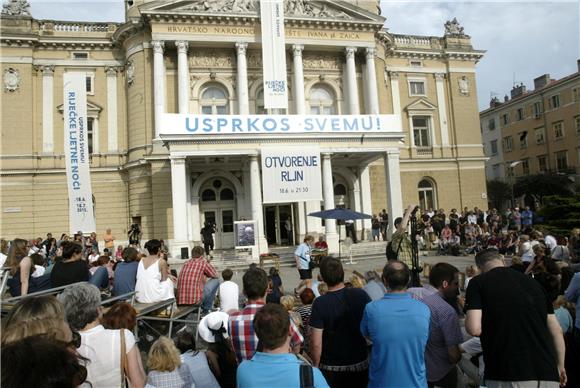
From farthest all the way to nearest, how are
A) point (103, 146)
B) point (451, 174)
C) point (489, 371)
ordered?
point (451, 174)
point (103, 146)
point (489, 371)

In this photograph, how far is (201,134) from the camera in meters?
19.8

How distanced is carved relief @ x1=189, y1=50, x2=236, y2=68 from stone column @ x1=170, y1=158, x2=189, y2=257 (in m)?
8.75

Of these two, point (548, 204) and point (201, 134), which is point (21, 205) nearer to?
point (201, 134)

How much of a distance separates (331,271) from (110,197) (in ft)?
81.8

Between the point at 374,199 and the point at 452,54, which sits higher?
the point at 452,54

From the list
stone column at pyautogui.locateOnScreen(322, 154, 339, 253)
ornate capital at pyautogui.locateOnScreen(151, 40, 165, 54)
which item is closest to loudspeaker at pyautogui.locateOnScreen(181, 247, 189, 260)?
stone column at pyautogui.locateOnScreen(322, 154, 339, 253)

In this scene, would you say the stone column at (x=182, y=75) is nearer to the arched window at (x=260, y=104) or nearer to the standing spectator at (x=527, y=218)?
the arched window at (x=260, y=104)

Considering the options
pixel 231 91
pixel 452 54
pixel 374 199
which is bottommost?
pixel 374 199

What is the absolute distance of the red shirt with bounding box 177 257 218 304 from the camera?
283 inches

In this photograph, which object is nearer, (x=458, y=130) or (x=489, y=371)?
(x=489, y=371)

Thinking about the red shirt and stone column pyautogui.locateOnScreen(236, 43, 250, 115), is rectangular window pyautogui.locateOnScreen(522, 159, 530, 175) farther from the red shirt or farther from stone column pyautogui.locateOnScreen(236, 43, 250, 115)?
the red shirt

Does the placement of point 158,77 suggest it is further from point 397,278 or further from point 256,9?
point 397,278

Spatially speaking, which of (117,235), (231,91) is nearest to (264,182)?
(231,91)

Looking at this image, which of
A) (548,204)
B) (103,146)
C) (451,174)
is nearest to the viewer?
(548,204)
